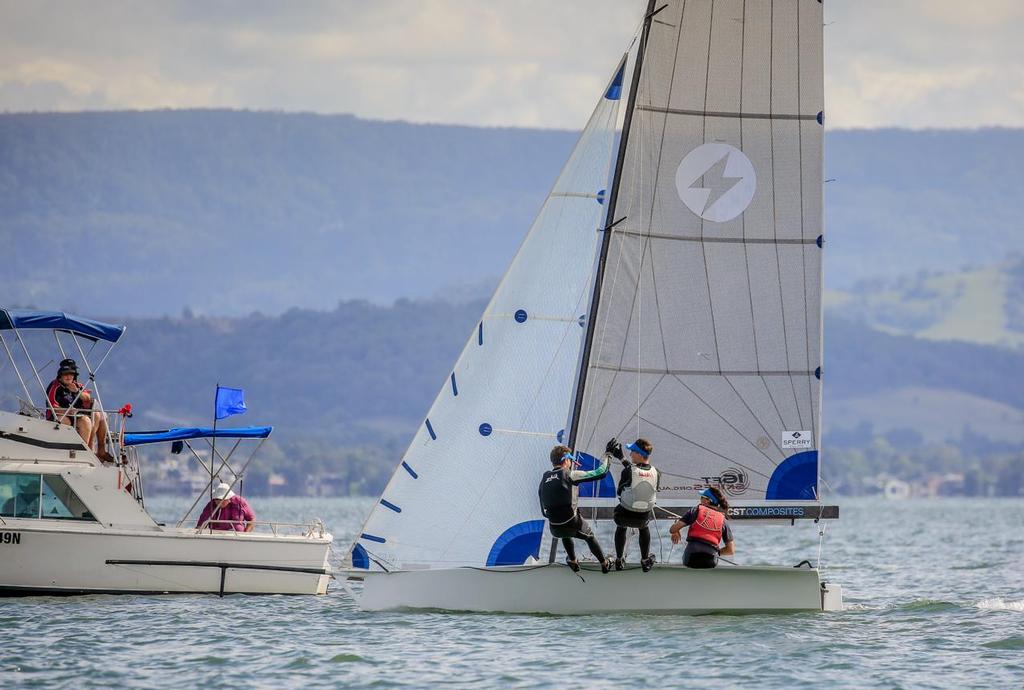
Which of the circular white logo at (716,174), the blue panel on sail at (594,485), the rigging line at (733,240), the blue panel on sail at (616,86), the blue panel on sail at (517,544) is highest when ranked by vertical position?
the blue panel on sail at (616,86)

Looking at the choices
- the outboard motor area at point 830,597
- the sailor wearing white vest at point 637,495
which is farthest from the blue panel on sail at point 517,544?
the outboard motor area at point 830,597

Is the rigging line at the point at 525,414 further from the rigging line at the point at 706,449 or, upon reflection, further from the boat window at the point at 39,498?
the boat window at the point at 39,498

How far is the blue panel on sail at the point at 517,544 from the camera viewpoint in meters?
23.4

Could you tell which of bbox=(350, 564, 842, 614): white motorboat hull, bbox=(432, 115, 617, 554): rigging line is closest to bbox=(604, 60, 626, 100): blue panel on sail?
bbox=(432, 115, 617, 554): rigging line

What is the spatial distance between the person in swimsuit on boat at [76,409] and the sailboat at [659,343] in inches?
241

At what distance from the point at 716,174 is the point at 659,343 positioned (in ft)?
7.67

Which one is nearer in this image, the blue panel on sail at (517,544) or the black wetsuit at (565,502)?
the black wetsuit at (565,502)

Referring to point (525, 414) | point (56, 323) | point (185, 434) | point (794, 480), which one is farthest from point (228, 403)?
Answer: point (794, 480)

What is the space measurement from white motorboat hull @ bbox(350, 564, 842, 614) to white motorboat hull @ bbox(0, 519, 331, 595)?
15.7ft

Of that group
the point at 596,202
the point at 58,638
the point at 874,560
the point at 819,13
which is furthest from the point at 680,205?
the point at 874,560

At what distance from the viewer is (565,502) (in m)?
22.2

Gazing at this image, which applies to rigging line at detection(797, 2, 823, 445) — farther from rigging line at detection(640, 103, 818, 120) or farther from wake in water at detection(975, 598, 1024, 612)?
wake in water at detection(975, 598, 1024, 612)

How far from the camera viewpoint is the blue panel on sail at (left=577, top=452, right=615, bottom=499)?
2320cm

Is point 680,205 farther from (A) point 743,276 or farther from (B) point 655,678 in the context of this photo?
(B) point 655,678
